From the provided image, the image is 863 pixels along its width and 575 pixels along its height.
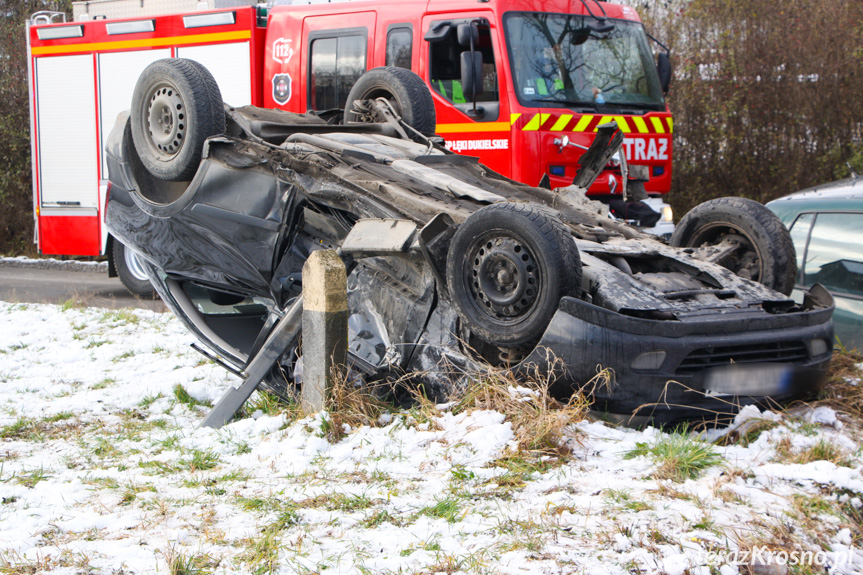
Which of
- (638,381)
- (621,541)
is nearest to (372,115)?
(638,381)

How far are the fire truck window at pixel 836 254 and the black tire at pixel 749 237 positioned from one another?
581 mm

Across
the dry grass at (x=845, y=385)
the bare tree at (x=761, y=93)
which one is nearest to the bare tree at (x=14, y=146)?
the bare tree at (x=761, y=93)

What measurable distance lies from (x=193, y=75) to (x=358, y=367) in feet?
6.43

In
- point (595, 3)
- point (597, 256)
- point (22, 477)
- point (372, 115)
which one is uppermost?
point (595, 3)

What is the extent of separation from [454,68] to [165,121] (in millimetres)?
3894

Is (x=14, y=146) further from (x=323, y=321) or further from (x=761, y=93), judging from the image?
(x=323, y=321)

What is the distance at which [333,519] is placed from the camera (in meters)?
3.04

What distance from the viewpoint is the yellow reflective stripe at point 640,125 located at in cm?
857

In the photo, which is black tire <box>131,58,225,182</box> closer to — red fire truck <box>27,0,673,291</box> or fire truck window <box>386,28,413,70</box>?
red fire truck <box>27,0,673,291</box>

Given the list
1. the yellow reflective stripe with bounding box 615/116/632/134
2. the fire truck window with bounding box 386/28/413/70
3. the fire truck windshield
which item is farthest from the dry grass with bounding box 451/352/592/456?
the fire truck window with bounding box 386/28/413/70

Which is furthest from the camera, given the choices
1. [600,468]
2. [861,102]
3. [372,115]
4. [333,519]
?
[861,102]

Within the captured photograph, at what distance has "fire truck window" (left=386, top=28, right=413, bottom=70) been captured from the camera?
8523 millimetres

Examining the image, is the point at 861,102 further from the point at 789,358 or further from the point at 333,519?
the point at 333,519

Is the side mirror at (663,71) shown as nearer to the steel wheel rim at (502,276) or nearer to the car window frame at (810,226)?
the car window frame at (810,226)
